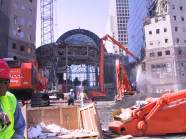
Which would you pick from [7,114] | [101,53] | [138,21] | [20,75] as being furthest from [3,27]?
[7,114]

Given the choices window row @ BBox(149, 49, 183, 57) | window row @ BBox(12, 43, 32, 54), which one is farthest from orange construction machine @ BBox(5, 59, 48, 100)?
window row @ BBox(149, 49, 183, 57)

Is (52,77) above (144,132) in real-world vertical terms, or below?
above

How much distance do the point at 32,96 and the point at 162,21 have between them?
6279 cm

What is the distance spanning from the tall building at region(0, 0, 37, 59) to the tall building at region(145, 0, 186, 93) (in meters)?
24.5

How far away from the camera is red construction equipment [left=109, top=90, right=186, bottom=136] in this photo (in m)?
11.4

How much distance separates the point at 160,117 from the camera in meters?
11.5

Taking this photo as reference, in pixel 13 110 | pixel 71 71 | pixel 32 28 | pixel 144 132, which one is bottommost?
pixel 144 132

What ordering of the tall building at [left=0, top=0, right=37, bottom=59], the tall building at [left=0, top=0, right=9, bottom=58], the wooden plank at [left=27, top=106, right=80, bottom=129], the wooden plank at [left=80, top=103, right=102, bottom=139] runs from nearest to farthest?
the wooden plank at [left=80, top=103, right=102, bottom=139] → the wooden plank at [left=27, top=106, right=80, bottom=129] → the tall building at [left=0, top=0, right=9, bottom=58] → the tall building at [left=0, top=0, right=37, bottom=59]

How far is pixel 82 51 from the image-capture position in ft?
264

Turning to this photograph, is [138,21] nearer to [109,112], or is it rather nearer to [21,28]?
[21,28]

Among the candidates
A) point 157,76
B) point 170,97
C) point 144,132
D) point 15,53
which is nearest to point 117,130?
point 144,132

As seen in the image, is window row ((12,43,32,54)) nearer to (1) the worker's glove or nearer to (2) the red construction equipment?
(2) the red construction equipment

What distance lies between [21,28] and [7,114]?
72207mm

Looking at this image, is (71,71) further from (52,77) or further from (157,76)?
(157,76)
